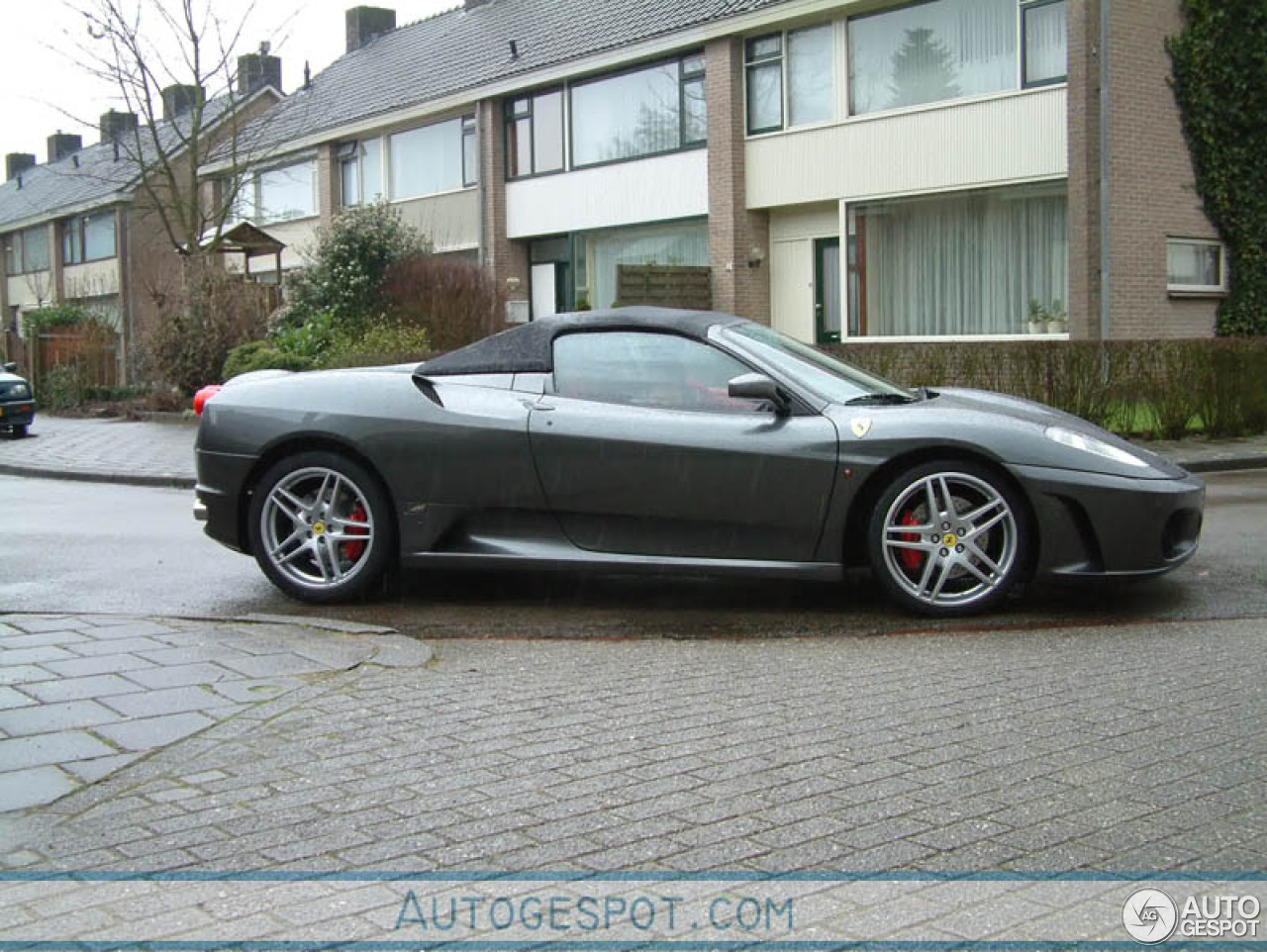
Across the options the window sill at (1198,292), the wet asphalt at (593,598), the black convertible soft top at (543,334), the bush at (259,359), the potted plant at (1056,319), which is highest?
the window sill at (1198,292)

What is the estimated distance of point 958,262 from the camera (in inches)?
880

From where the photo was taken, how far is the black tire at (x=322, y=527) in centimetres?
710

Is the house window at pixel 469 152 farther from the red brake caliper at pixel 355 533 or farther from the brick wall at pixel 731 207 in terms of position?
the red brake caliper at pixel 355 533

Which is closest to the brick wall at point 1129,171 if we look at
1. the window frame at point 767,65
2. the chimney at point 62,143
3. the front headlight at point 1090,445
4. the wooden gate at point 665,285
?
the window frame at point 767,65

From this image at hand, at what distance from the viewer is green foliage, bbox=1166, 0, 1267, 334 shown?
20.8 metres

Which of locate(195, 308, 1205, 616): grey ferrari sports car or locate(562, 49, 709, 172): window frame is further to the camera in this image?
locate(562, 49, 709, 172): window frame

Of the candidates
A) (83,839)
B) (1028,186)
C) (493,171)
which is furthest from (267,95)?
(83,839)

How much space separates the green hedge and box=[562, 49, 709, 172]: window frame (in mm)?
11771

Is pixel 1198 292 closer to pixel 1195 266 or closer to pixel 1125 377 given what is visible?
pixel 1195 266

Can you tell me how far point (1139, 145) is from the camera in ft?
66.9

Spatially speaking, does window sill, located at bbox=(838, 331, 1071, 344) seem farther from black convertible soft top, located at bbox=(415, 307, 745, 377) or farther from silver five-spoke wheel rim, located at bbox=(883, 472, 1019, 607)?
silver five-spoke wheel rim, located at bbox=(883, 472, 1019, 607)

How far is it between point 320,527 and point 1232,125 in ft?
59.2

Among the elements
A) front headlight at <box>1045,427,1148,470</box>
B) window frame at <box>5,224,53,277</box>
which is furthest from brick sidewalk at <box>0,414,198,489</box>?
window frame at <box>5,224,53,277</box>

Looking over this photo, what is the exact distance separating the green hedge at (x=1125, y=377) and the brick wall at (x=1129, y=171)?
192 inches
